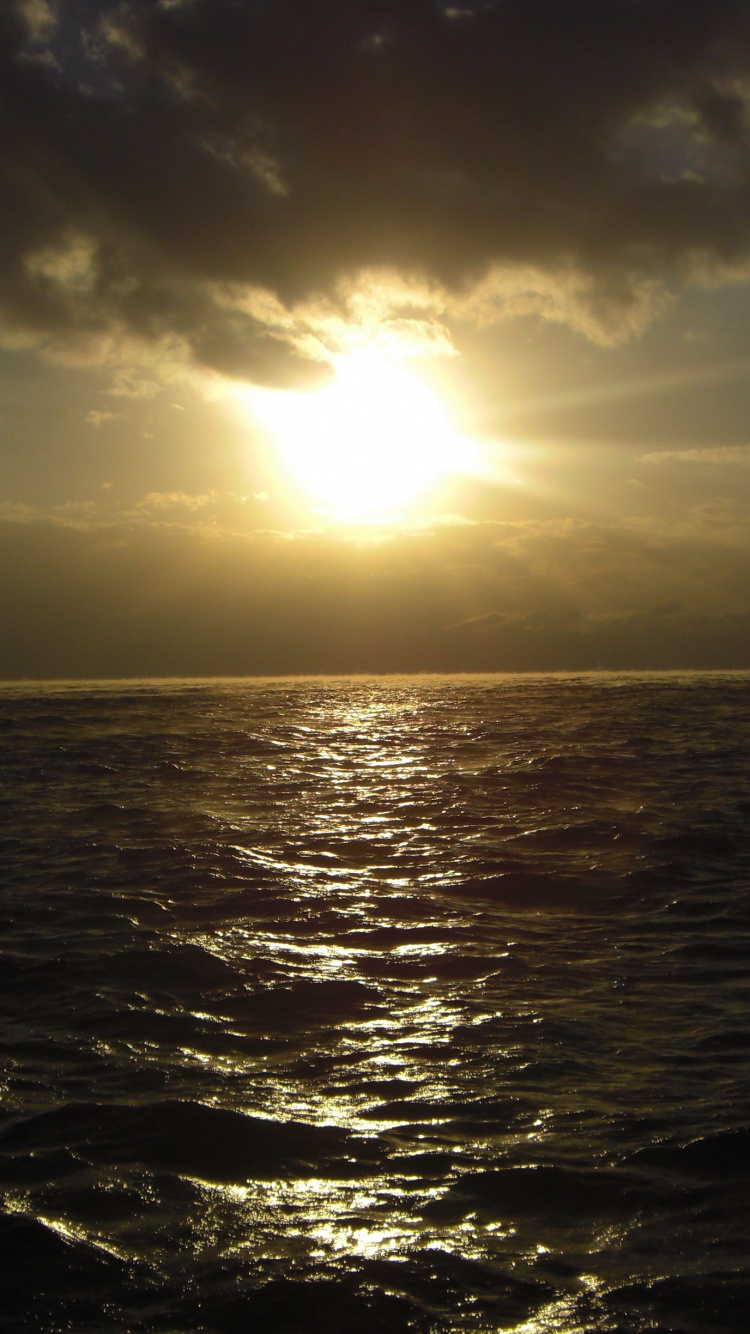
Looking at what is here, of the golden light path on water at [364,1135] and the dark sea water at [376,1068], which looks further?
the golden light path on water at [364,1135]

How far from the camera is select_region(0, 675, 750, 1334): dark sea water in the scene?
181 inches

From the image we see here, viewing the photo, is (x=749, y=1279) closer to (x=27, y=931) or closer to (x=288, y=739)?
(x=27, y=931)

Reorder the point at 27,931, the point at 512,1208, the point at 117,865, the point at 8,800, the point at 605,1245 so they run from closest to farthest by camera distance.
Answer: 1. the point at 605,1245
2. the point at 512,1208
3. the point at 27,931
4. the point at 117,865
5. the point at 8,800

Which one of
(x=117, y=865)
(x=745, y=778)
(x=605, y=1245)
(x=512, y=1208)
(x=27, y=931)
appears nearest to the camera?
(x=605, y=1245)

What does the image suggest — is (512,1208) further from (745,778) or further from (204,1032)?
(745,778)

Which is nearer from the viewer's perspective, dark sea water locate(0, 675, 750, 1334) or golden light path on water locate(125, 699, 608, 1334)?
dark sea water locate(0, 675, 750, 1334)

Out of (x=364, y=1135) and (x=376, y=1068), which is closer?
(x=364, y=1135)

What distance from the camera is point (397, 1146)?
5.88m

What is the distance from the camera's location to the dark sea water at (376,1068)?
461 cm

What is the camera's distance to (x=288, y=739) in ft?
88.9

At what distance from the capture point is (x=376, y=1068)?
706cm

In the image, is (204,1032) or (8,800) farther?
(8,800)

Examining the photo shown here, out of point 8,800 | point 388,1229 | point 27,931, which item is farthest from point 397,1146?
point 8,800

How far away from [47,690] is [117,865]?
3513cm
